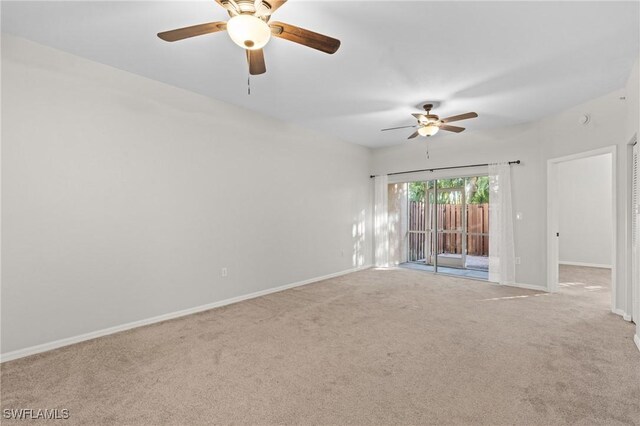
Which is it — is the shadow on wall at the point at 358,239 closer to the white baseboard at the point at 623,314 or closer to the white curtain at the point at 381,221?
the white curtain at the point at 381,221

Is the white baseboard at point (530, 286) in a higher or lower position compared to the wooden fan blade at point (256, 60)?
lower

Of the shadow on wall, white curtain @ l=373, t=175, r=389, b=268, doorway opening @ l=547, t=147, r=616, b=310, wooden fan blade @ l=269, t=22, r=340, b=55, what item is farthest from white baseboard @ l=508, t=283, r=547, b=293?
wooden fan blade @ l=269, t=22, r=340, b=55

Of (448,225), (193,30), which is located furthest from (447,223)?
(193,30)

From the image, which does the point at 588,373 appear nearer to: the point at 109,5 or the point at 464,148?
the point at 464,148

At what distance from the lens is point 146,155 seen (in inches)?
137

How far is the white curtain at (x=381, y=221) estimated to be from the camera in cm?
703

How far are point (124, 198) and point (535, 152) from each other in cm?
615

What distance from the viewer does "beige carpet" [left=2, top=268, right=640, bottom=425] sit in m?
1.94

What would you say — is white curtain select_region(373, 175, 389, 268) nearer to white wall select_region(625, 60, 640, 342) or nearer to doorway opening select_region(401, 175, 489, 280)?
doorway opening select_region(401, 175, 489, 280)

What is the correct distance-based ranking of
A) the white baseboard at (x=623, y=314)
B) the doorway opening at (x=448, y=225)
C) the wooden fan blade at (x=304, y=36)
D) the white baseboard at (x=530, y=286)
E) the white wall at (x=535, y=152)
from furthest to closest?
1. the doorway opening at (x=448, y=225)
2. the white baseboard at (x=530, y=286)
3. the white wall at (x=535, y=152)
4. the white baseboard at (x=623, y=314)
5. the wooden fan blade at (x=304, y=36)

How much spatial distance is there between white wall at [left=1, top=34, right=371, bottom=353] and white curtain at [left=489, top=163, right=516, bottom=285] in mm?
3632

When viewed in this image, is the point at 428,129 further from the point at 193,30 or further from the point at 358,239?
the point at 193,30

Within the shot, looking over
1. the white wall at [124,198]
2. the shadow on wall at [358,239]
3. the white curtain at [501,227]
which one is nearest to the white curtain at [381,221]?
the shadow on wall at [358,239]

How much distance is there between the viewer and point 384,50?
113 inches
